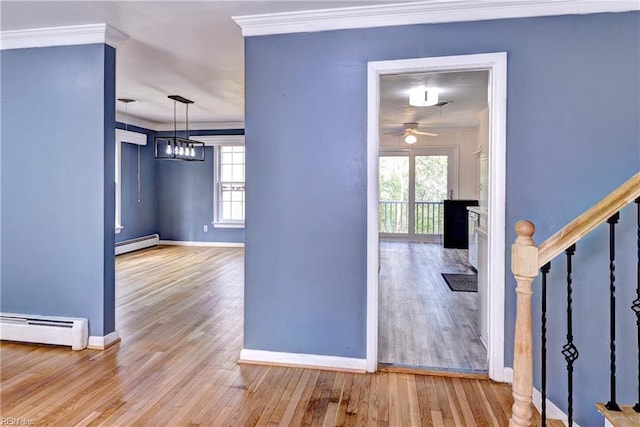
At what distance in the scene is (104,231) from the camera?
125 inches

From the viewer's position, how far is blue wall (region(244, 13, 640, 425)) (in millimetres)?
2473

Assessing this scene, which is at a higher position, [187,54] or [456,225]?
[187,54]

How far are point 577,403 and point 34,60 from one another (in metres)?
4.49

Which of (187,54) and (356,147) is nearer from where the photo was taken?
(356,147)

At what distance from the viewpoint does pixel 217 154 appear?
8203 mm

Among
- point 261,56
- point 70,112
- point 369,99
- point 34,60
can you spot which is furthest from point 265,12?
point 34,60

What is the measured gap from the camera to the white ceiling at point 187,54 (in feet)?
8.80

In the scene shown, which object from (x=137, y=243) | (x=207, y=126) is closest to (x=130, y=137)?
(x=207, y=126)

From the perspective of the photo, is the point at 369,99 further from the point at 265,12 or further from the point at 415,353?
the point at 415,353

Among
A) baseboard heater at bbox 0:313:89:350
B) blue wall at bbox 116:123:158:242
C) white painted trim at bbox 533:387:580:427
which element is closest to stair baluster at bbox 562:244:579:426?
white painted trim at bbox 533:387:580:427

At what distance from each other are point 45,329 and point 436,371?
2.95 metres

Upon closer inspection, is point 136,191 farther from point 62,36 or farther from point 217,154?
point 62,36

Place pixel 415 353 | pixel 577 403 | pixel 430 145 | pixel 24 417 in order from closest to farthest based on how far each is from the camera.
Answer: pixel 24 417 < pixel 577 403 < pixel 415 353 < pixel 430 145

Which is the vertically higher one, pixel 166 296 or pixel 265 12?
pixel 265 12
